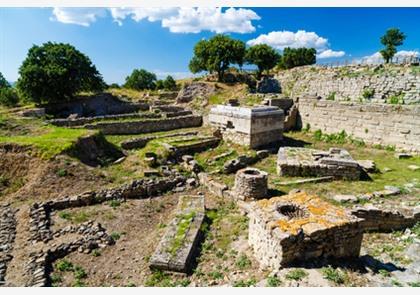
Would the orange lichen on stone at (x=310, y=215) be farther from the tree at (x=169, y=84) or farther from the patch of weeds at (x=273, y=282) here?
the tree at (x=169, y=84)

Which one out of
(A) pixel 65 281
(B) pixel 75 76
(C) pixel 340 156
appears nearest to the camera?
(A) pixel 65 281

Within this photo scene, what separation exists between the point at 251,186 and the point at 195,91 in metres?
24.1

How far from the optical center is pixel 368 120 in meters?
16.6

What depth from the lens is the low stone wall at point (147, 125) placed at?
67.3ft

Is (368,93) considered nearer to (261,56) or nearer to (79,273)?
(79,273)

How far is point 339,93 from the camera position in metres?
22.8

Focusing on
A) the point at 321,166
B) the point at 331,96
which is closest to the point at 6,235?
the point at 321,166

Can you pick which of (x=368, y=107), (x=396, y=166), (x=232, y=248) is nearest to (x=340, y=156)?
(x=396, y=166)

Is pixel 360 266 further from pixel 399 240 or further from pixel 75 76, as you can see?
pixel 75 76

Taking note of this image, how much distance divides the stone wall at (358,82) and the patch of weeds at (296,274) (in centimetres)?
1583

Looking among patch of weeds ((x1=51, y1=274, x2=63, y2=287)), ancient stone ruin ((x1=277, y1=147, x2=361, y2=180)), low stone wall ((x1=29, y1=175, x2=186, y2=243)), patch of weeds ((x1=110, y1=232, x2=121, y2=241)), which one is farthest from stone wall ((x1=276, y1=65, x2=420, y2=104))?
patch of weeds ((x1=51, y1=274, x2=63, y2=287))

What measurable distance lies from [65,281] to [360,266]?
6.06 m

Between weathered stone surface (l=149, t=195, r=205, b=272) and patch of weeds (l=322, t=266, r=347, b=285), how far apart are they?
2.90 meters

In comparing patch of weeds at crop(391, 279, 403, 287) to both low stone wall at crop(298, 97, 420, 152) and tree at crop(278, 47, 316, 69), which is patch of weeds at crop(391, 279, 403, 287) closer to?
low stone wall at crop(298, 97, 420, 152)
